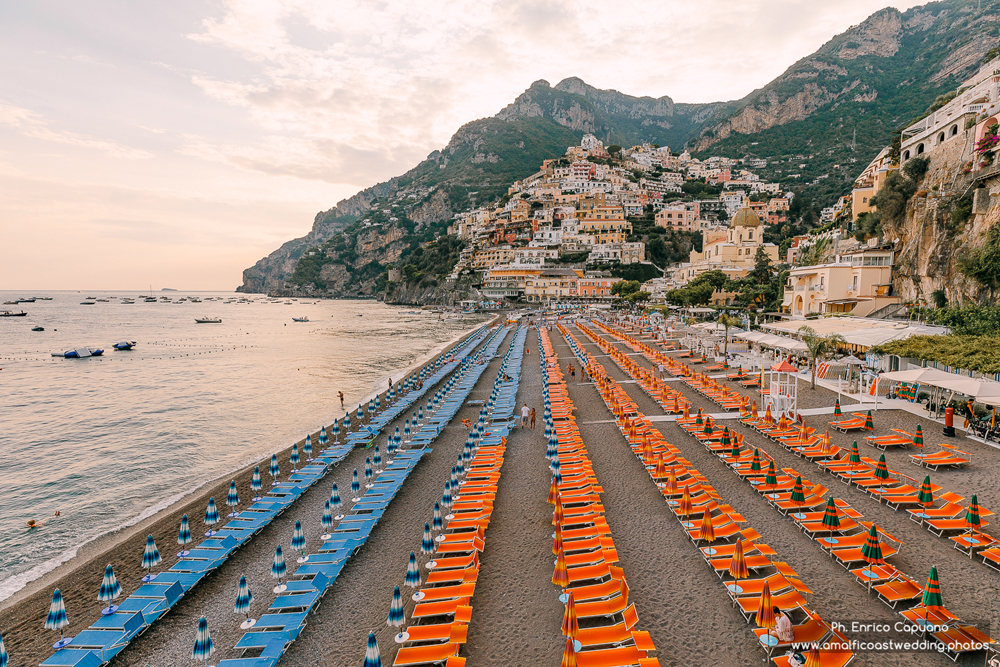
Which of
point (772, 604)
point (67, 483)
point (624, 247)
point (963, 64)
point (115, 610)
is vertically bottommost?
point (67, 483)

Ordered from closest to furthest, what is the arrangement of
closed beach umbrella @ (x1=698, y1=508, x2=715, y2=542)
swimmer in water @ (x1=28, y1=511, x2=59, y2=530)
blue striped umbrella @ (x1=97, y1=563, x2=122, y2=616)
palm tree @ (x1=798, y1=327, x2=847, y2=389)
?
blue striped umbrella @ (x1=97, y1=563, x2=122, y2=616) < closed beach umbrella @ (x1=698, y1=508, x2=715, y2=542) < swimmer in water @ (x1=28, y1=511, x2=59, y2=530) < palm tree @ (x1=798, y1=327, x2=847, y2=389)

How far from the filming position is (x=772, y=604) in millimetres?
5875

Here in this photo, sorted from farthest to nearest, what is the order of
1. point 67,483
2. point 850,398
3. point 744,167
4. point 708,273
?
point 744,167, point 708,273, point 850,398, point 67,483

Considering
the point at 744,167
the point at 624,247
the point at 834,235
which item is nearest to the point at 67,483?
the point at 834,235

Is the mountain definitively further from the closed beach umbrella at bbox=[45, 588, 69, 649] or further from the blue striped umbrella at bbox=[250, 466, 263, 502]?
the closed beach umbrella at bbox=[45, 588, 69, 649]

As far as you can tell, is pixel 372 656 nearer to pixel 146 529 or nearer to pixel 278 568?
pixel 278 568

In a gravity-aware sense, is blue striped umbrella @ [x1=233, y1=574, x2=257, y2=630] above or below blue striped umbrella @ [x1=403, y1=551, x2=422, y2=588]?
below

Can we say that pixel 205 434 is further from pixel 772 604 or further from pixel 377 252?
pixel 377 252

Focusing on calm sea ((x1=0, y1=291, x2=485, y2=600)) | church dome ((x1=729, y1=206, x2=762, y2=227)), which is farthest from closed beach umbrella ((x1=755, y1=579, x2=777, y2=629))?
church dome ((x1=729, y1=206, x2=762, y2=227))

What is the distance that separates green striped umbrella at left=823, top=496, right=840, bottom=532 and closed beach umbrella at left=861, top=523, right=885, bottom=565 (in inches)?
32.1

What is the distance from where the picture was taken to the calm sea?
1209 centimetres

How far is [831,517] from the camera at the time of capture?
25.9ft

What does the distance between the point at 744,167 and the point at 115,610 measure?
155 meters

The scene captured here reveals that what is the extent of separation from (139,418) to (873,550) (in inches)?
1056
